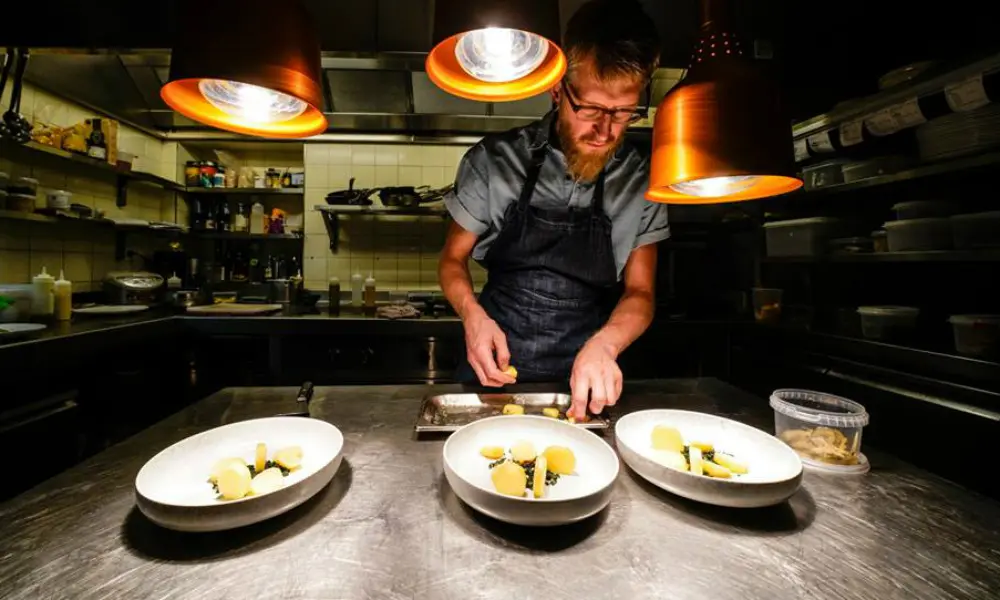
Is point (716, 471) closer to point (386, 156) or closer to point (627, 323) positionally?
point (627, 323)

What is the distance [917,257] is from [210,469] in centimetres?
282

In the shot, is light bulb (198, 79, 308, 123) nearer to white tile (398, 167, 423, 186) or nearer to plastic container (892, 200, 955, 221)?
plastic container (892, 200, 955, 221)

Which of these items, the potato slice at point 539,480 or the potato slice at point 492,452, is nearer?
the potato slice at point 539,480

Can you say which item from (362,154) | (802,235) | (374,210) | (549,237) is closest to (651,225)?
(549,237)

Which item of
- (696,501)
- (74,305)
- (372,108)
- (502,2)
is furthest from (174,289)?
(696,501)

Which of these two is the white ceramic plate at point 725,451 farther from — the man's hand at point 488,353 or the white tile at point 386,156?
the white tile at point 386,156

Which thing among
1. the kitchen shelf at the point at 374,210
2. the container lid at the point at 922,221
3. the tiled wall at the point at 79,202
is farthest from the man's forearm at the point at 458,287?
the tiled wall at the point at 79,202

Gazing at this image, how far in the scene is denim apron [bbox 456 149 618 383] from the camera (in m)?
1.84

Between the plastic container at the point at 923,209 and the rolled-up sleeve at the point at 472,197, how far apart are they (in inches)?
80.5

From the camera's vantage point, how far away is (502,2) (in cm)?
71

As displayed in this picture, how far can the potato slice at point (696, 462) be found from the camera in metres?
0.80

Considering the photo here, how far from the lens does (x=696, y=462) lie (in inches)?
32.2

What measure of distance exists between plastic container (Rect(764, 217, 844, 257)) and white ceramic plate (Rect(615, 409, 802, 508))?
7.06ft

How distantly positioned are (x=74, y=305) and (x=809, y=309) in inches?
196
